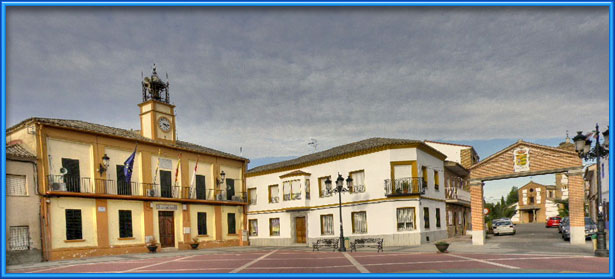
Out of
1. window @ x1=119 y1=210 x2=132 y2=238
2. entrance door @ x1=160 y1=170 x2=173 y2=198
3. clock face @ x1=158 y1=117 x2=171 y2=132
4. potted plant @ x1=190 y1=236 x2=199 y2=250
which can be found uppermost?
clock face @ x1=158 y1=117 x2=171 y2=132

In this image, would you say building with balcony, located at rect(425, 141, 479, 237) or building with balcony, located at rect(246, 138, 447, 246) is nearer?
building with balcony, located at rect(246, 138, 447, 246)

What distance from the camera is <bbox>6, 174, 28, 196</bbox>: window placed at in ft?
69.1

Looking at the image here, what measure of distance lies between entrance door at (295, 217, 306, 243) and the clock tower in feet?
34.0

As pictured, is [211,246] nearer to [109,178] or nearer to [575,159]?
[109,178]

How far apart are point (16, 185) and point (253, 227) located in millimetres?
17810

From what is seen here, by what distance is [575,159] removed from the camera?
22156 mm

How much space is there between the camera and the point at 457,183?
3781 centimetres

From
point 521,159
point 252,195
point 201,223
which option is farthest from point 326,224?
point 521,159

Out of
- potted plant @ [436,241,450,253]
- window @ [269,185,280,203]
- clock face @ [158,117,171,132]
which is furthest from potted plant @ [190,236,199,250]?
potted plant @ [436,241,450,253]

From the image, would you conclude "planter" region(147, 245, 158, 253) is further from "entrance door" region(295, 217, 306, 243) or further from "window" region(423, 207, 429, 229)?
"window" region(423, 207, 429, 229)

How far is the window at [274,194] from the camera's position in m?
34.9

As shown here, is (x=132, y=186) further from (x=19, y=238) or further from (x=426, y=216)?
(x=426, y=216)

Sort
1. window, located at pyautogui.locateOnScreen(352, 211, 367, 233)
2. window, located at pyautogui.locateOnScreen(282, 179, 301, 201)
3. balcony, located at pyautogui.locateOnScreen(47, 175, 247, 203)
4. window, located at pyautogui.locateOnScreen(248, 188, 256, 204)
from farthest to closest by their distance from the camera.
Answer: window, located at pyautogui.locateOnScreen(248, 188, 256, 204) → window, located at pyautogui.locateOnScreen(282, 179, 301, 201) → window, located at pyautogui.locateOnScreen(352, 211, 367, 233) → balcony, located at pyautogui.locateOnScreen(47, 175, 247, 203)

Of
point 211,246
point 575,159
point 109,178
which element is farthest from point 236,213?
point 575,159
